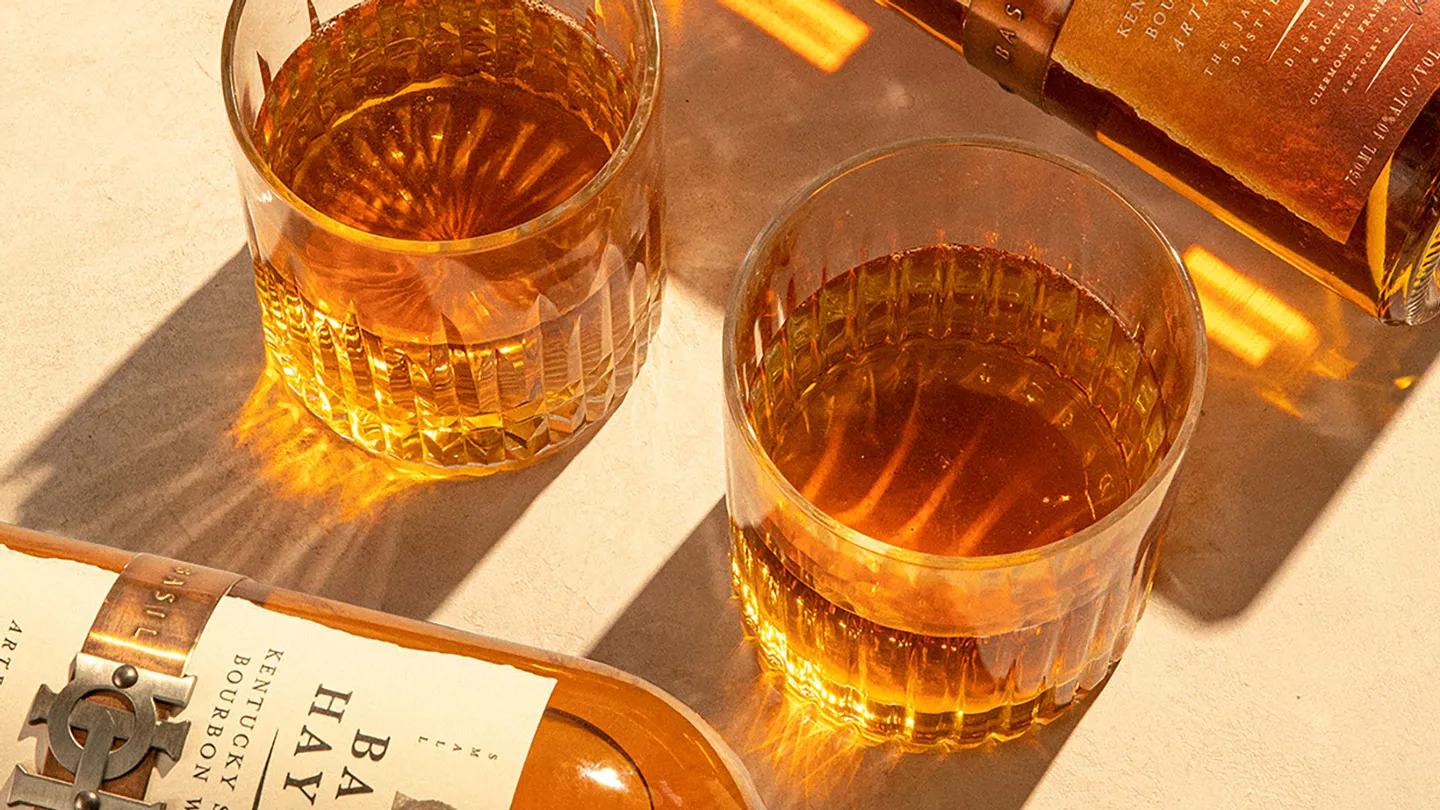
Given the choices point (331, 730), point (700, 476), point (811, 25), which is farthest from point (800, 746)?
point (811, 25)

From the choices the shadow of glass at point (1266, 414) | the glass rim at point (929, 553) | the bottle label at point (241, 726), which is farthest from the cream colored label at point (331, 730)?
the shadow of glass at point (1266, 414)

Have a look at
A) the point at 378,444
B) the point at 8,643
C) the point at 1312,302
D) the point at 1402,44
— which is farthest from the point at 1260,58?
the point at 8,643

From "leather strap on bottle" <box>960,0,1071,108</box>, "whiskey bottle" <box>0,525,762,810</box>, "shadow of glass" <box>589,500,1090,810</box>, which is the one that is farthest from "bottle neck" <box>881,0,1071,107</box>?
"whiskey bottle" <box>0,525,762,810</box>

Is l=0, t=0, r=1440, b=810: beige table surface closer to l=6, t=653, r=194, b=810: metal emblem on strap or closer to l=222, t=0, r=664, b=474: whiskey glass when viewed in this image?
l=222, t=0, r=664, b=474: whiskey glass

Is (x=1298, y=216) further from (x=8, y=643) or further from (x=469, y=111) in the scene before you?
(x=8, y=643)

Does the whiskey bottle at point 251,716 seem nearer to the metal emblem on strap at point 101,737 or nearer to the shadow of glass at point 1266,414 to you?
the metal emblem on strap at point 101,737

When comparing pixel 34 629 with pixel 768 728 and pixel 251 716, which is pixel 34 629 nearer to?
pixel 251 716

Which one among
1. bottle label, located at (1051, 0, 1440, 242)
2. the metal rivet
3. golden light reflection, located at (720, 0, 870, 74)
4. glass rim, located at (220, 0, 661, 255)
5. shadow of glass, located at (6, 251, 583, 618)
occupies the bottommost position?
shadow of glass, located at (6, 251, 583, 618)
